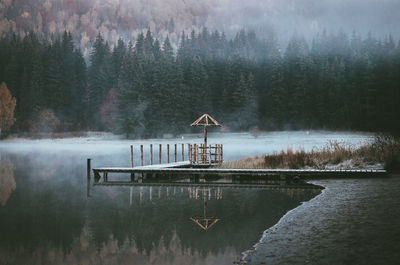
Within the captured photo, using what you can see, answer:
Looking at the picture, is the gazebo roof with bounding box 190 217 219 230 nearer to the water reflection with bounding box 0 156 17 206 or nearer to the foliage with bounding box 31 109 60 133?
the water reflection with bounding box 0 156 17 206

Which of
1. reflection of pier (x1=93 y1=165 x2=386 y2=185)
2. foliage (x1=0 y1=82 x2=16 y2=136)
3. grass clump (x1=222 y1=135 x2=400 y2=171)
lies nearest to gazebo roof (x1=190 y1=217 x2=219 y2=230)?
reflection of pier (x1=93 y1=165 x2=386 y2=185)

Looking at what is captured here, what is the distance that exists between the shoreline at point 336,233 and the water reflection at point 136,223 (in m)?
0.66

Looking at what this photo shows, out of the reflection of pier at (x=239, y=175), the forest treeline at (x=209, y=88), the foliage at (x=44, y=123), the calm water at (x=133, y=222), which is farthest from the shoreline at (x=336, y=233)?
the foliage at (x=44, y=123)

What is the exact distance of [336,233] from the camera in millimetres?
9766

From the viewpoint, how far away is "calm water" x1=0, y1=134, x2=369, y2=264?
9875 mm

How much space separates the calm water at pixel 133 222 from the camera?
32.4 ft

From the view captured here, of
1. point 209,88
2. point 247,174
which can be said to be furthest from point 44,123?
point 247,174

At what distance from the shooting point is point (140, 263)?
934 centimetres

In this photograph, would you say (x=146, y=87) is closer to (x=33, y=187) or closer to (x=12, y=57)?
(x=12, y=57)

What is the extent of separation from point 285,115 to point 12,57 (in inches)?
2044

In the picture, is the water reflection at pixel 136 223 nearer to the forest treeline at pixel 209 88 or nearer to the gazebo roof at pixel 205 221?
the gazebo roof at pixel 205 221

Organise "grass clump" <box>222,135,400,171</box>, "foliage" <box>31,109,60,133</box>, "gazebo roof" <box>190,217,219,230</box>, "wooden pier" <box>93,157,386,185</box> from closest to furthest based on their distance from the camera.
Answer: "gazebo roof" <box>190,217,219,230</box>, "wooden pier" <box>93,157,386,185</box>, "grass clump" <box>222,135,400,171</box>, "foliage" <box>31,109,60,133</box>

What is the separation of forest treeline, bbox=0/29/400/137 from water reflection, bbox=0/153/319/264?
4674 centimetres

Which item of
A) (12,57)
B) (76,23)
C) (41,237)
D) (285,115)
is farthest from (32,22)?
(41,237)
